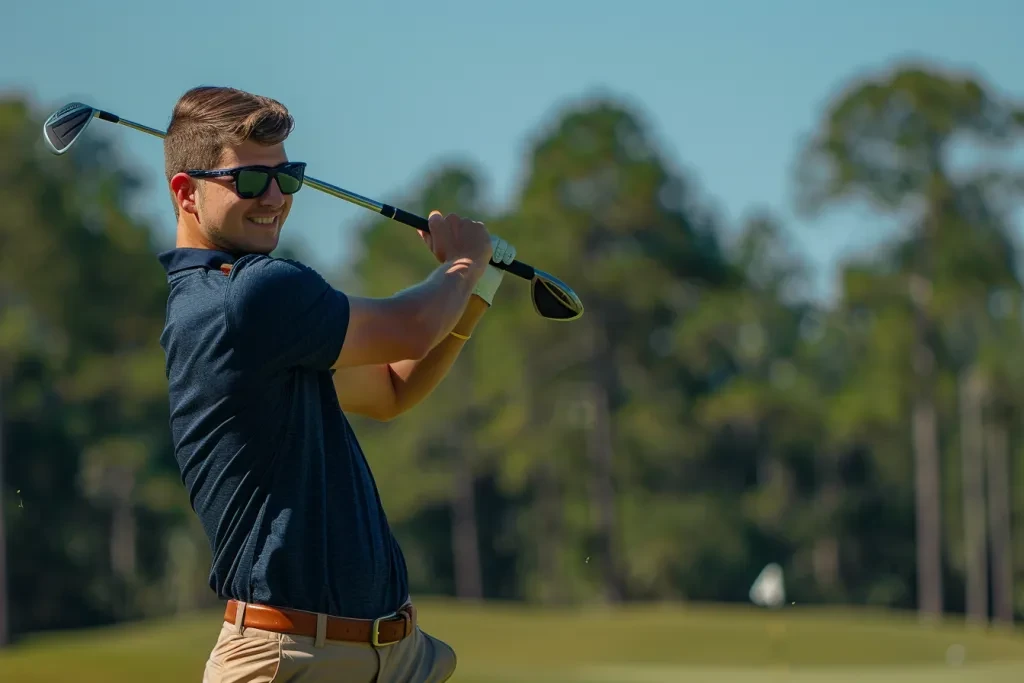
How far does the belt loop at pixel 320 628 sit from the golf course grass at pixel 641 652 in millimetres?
15503

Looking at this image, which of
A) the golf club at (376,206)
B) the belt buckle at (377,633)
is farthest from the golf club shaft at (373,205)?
the belt buckle at (377,633)

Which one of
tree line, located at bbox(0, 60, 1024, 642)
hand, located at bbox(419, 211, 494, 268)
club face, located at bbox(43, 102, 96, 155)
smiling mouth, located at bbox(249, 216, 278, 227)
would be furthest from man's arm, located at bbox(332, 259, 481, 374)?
tree line, located at bbox(0, 60, 1024, 642)

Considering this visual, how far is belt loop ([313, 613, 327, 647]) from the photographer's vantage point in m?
3.31

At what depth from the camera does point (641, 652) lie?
2736 cm

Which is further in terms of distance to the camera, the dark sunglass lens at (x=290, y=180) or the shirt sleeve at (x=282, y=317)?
the dark sunglass lens at (x=290, y=180)

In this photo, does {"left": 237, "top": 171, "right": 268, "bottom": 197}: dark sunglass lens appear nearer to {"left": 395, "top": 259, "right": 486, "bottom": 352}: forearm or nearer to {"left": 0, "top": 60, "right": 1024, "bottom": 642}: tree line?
{"left": 395, "top": 259, "right": 486, "bottom": 352}: forearm

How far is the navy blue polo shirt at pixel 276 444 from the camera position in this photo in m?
3.24

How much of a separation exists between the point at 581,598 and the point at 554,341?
9.26 metres

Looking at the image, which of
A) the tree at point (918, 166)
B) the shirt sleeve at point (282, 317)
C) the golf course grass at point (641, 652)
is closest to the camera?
the shirt sleeve at point (282, 317)

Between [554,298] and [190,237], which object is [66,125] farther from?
[554,298]

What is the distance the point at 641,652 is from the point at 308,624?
24.5 m

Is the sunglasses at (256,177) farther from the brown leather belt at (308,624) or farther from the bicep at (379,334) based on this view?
the brown leather belt at (308,624)

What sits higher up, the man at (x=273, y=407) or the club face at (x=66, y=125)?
the club face at (x=66, y=125)

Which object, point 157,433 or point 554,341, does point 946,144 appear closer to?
point 554,341
